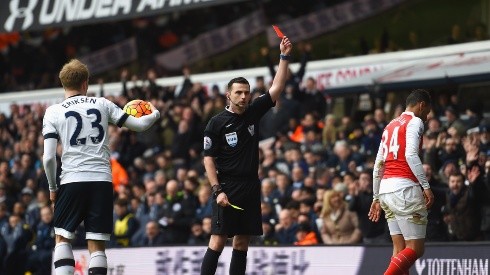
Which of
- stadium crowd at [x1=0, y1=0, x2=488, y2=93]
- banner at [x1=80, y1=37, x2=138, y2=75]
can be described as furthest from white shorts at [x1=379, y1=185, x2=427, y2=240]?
banner at [x1=80, y1=37, x2=138, y2=75]

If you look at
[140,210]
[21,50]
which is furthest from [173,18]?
[140,210]

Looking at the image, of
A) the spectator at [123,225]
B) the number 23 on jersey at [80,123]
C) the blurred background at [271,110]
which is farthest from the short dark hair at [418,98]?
the spectator at [123,225]

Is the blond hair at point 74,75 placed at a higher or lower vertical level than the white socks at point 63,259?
higher

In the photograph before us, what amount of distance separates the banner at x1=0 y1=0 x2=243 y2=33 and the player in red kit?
1119 centimetres

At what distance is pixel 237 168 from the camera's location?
1123 cm

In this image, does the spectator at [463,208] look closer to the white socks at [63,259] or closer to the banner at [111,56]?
the white socks at [63,259]

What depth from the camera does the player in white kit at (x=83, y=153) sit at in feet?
→ 33.7

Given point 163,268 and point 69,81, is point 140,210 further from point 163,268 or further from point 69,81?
point 69,81

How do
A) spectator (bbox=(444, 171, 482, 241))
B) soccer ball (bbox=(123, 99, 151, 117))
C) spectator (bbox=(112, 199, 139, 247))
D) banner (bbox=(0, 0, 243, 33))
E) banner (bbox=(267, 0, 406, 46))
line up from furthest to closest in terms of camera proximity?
banner (bbox=(267, 0, 406, 46)), banner (bbox=(0, 0, 243, 33)), spectator (bbox=(112, 199, 139, 247)), spectator (bbox=(444, 171, 482, 241)), soccer ball (bbox=(123, 99, 151, 117))

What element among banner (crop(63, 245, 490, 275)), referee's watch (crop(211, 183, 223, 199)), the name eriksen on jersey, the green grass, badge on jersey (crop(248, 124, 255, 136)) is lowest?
banner (crop(63, 245, 490, 275))

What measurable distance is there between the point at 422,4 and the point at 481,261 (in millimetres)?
13990

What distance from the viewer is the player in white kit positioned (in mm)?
10258

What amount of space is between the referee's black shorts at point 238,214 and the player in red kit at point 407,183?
1214 millimetres

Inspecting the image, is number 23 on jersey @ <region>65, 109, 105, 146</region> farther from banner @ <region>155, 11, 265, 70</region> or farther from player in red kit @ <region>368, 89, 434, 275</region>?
banner @ <region>155, 11, 265, 70</region>
